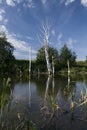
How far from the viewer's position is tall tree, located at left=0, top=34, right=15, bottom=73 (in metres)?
46.6

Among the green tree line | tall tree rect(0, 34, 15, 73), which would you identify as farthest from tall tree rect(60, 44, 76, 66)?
tall tree rect(0, 34, 15, 73)

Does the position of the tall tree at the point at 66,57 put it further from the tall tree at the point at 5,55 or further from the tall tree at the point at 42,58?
the tall tree at the point at 5,55

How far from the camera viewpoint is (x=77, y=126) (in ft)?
23.4

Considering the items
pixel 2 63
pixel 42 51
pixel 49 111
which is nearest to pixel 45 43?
pixel 42 51

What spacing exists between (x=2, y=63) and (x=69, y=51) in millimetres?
26746

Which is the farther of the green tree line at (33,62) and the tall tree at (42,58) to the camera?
the tall tree at (42,58)

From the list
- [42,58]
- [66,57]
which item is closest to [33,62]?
[42,58]

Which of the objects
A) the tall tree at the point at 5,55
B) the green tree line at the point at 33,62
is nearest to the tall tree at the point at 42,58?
the green tree line at the point at 33,62

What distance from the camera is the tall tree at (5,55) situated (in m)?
46.6

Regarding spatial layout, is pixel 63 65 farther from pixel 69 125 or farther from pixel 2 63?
pixel 69 125

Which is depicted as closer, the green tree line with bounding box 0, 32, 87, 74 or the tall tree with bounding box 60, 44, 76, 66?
the green tree line with bounding box 0, 32, 87, 74

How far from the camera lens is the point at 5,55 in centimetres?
4775

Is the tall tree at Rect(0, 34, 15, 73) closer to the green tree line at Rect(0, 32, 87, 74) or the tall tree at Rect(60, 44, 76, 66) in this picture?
the green tree line at Rect(0, 32, 87, 74)

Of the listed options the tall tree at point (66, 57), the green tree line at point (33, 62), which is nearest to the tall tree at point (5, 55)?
the green tree line at point (33, 62)
